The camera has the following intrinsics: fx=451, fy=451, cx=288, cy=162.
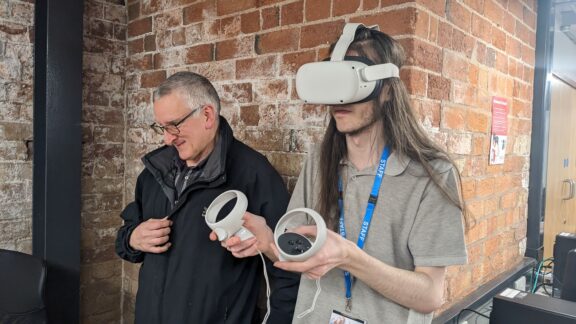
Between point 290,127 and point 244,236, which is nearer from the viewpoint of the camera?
point 244,236

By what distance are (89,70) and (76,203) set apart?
2.33 ft

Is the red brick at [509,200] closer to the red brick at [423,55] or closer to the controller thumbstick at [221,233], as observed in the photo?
the red brick at [423,55]

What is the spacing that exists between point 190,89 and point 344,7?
0.60 metres

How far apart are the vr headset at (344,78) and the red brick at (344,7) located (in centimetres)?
43

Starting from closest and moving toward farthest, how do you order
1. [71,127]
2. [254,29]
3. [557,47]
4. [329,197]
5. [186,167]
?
[329,197], [186,167], [254,29], [71,127], [557,47]

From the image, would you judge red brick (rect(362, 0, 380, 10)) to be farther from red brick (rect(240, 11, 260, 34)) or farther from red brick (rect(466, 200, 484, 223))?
red brick (rect(466, 200, 484, 223))

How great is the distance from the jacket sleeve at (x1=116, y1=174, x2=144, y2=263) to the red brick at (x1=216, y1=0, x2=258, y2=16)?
0.80m

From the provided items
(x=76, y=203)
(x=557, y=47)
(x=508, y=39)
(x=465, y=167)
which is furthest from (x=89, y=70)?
(x=557, y=47)

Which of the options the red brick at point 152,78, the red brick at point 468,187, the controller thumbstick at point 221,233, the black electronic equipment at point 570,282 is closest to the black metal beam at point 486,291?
the black electronic equipment at point 570,282

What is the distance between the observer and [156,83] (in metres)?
2.32

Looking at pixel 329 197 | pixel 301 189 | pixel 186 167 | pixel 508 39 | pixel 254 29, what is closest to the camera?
pixel 329 197

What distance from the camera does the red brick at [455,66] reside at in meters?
1.55

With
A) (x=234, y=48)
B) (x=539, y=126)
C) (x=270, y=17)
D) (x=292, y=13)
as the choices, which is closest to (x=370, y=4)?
(x=292, y=13)

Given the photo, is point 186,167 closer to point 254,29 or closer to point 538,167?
point 254,29
